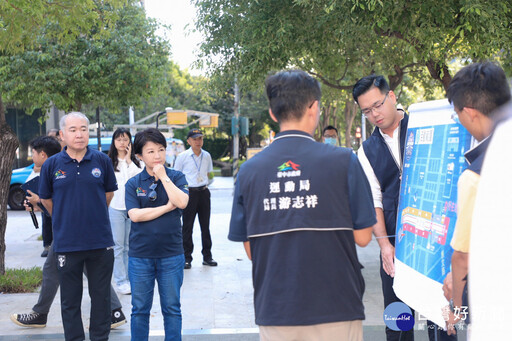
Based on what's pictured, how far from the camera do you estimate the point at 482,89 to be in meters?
2.22

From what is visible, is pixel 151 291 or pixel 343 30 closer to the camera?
pixel 151 291

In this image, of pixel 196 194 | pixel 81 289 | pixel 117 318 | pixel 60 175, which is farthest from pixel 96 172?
pixel 196 194

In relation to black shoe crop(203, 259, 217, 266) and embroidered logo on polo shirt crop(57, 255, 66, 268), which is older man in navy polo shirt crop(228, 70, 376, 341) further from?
black shoe crop(203, 259, 217, 266)

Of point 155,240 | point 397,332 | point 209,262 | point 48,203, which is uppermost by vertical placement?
point 48,203

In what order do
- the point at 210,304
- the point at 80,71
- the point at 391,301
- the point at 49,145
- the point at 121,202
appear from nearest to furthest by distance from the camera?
the point at 391,301, the point at 49,145, the point at 210,304, the point at 121,202, the point at 80,71

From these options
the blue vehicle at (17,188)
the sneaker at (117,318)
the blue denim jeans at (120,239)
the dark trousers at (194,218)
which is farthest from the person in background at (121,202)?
the blue vehicle at (17,188)

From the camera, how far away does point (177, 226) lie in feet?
14.0

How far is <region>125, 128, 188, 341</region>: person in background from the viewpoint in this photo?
4.13 m

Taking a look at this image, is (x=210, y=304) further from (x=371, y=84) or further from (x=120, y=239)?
(x=371, y=84)

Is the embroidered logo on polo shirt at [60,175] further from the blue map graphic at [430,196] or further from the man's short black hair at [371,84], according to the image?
the blue map graphic at [430,196]

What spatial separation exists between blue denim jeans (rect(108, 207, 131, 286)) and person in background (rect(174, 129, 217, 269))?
5.00 ft

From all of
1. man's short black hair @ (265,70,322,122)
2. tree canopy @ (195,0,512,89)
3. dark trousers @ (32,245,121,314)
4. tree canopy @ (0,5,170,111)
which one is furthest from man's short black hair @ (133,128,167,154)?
tree canopy @ (0,5,170,111)

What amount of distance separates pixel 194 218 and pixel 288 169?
6039mm

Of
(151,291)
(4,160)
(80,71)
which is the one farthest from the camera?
Result: (80,71)
